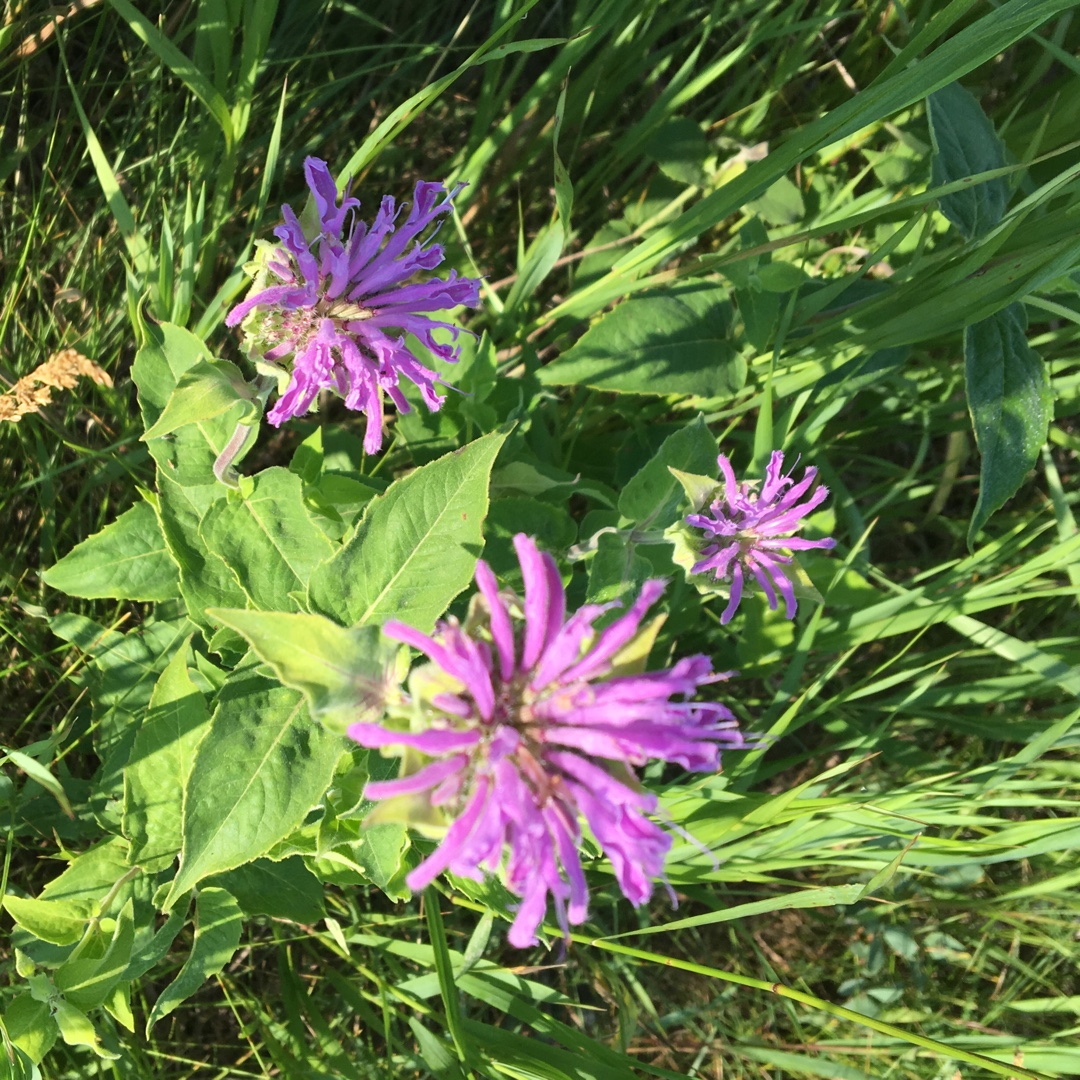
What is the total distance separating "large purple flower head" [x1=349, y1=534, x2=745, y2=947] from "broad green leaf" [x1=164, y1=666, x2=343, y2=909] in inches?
19.8

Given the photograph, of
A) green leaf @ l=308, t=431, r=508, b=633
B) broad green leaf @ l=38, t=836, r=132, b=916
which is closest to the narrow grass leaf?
green leaf @ l=308, t=431, r=508, b=633

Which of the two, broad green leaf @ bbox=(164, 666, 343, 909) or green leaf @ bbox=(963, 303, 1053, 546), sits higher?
green leaf @ bbox=(963, 303, 1053, 546)

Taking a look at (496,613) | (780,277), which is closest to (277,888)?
(496,613)

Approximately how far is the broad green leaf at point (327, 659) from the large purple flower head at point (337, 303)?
80cm

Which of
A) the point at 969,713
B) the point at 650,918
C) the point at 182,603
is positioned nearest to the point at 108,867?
the point at 182,603

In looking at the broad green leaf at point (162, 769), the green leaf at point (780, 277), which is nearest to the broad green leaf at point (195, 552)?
the broad green leaf at point (162, 769)

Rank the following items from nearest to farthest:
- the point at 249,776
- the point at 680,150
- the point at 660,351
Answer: the point at 249,776, the point at 660,351, the point at 680,150

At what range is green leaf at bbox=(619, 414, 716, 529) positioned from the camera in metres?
2.76

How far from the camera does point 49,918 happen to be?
8.11 feet

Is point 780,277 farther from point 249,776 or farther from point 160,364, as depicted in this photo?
point 249,776

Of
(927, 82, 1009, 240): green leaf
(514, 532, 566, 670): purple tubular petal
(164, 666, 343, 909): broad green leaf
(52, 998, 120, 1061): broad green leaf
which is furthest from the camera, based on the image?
(927, 82, 1009, 240): green leaf

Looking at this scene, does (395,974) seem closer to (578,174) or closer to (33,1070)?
(33,1070)

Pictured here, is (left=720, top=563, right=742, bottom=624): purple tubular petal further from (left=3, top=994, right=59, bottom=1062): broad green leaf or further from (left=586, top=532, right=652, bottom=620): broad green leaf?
(left=3, top=994, right=59, bottom=1062): broad green leaf

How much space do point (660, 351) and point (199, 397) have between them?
4.82 feet
